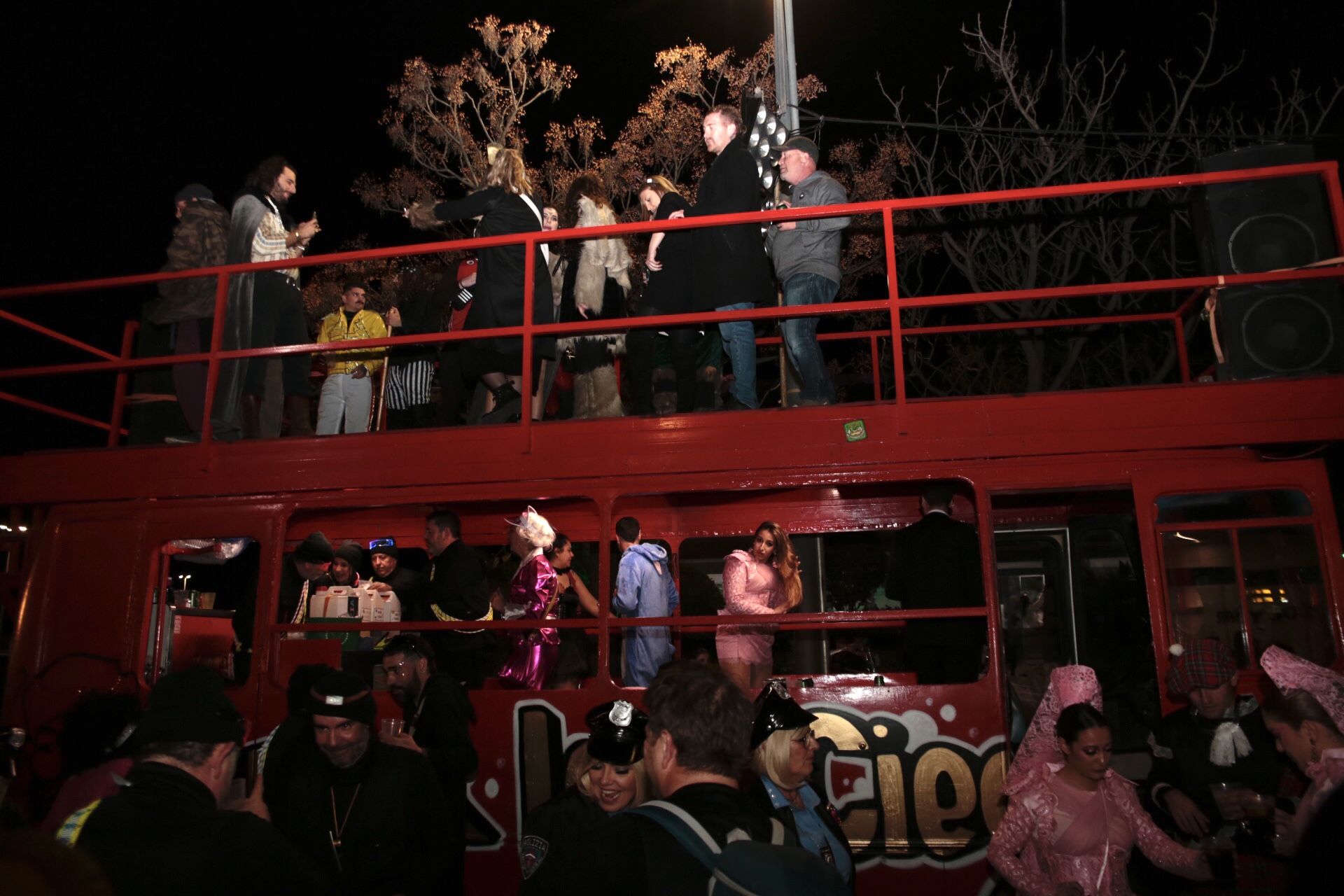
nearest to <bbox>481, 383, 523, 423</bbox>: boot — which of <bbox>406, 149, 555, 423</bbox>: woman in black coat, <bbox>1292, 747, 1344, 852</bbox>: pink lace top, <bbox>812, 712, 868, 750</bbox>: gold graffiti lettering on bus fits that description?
<bbox>406, 149, 555, 423</bbox>: woman in black coat

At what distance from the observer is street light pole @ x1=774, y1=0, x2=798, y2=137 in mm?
10938

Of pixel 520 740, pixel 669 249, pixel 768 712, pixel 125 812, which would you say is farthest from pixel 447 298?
pixel 125 812

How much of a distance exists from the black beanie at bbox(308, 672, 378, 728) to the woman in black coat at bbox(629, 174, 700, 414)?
9.71 ft

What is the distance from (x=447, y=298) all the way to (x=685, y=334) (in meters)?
2.76

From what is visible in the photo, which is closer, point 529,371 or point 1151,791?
point 1151,791

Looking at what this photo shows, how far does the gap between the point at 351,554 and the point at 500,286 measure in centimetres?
238

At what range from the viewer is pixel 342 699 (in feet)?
14.6

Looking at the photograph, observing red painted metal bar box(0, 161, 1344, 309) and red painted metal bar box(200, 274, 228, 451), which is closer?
red painted metal bar box(0, 161, 1344, 309)

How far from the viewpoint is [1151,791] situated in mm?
5242

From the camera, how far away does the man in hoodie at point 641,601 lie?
21.5 ft

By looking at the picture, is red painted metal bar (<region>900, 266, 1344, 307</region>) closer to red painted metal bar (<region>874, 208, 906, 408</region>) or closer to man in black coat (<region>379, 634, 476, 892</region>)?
red painted metal bar (<region>874, 208, 906, 408</region>)

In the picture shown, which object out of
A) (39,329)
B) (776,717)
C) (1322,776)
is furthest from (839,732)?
(39,329)

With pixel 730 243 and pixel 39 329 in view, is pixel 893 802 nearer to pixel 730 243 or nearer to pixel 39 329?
pixel 730 243

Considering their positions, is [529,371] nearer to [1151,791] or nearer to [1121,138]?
[1151,791]
